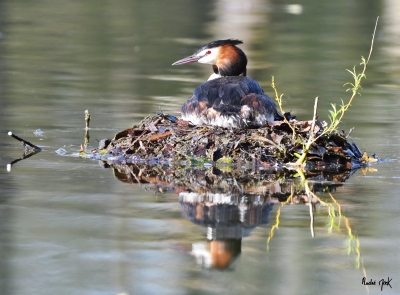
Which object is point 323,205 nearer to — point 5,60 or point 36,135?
point 36,135

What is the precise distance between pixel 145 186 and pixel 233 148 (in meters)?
1.13

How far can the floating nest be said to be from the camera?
7.54 m

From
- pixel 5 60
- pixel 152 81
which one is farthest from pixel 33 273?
pixel 5 60

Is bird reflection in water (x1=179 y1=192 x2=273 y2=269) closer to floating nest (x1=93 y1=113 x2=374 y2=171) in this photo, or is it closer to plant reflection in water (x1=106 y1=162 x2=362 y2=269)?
plant reflection in water (x1=106 y1=162 x2=362 y2=269)

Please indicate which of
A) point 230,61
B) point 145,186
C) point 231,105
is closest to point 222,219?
point 145,186

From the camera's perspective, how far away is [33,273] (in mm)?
4684

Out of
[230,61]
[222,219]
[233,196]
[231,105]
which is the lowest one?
[222,219]

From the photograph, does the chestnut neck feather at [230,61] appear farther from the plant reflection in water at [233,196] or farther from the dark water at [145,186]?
the plant reflection in water at [233,196]

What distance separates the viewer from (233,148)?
7.56 metres

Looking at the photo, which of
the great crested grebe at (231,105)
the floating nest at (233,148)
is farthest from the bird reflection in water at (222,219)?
the great crested grebe at (231,105)

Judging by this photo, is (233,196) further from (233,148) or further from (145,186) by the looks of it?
(233,148)

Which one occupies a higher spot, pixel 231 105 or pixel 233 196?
pixel 231 105

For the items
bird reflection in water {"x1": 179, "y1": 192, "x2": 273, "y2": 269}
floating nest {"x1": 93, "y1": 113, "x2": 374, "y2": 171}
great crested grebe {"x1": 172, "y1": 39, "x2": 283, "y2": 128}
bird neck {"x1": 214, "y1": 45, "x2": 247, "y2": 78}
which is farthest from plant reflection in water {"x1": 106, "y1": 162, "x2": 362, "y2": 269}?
bird neck {"x1": 214, "y1": 45, "x2": 247, "y2": 78}

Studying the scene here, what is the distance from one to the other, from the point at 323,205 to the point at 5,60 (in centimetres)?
986
